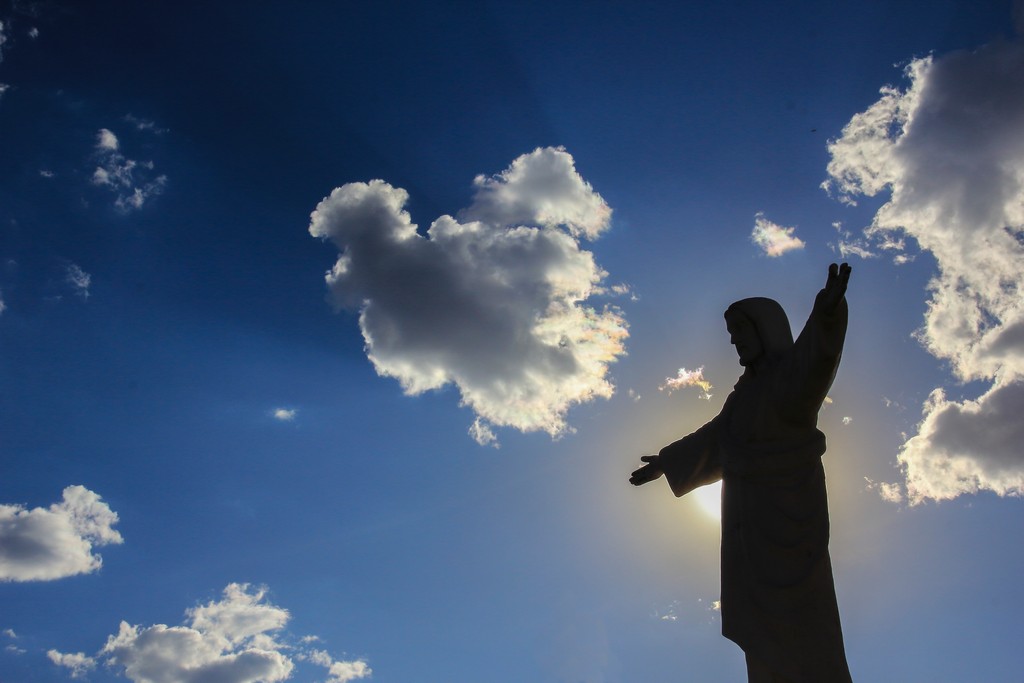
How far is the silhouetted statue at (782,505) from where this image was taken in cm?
711

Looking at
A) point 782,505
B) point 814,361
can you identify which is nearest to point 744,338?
point 814,361

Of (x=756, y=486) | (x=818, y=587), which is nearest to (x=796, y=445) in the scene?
(x=756, y=486)

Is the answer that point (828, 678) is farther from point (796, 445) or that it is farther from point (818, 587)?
point (796, 445)

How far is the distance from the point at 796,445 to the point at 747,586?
1495 mm

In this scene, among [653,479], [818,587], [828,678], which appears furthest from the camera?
[653,479]

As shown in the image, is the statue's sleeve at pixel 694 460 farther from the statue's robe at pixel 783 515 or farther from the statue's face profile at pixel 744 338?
the statue's face profile at pixel 744 338

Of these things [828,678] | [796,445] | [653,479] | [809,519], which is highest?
[653,479]

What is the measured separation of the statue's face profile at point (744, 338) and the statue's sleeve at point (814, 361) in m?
0.90

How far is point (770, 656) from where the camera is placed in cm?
716

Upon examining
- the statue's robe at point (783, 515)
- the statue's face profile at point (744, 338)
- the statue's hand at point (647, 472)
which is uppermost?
the statue's face profile at point (744, 338)

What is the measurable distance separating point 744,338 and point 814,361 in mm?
Result: 1455

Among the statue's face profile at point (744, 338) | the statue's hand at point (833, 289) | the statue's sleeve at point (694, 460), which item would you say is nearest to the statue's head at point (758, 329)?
the statue's face profile at point (744, 338)

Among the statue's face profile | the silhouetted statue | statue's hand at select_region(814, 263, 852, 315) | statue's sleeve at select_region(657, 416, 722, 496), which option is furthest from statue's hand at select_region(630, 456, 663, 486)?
statue's hand at select_region(814, 263, 852, 315)

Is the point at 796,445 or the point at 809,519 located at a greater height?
the point at 796,445
